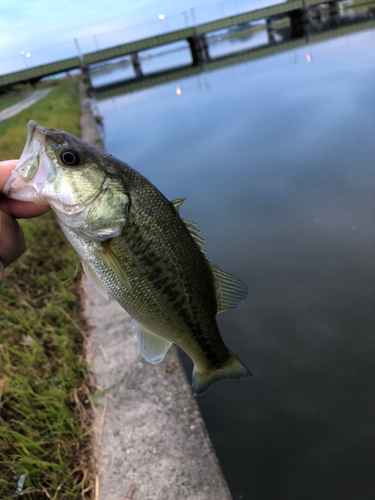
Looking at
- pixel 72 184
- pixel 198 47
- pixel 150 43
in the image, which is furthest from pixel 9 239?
pixel 198 47

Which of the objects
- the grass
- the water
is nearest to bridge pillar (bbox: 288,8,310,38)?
the water

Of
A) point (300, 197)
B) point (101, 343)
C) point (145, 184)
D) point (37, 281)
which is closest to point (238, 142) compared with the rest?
point (300, 197)

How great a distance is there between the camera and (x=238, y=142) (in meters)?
10.3

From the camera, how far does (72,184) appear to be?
168 centimetres

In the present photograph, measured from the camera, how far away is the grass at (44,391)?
245 cm

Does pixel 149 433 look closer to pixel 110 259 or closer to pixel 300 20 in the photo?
pixel 110 259

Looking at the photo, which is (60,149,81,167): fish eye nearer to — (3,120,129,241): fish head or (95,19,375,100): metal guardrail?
(3,120,129,241): fish head

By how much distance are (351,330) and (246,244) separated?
7.08 ft

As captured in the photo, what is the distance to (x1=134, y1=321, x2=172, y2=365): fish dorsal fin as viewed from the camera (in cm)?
201

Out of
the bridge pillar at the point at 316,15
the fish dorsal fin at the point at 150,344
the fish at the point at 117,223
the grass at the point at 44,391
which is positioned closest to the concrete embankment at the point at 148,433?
the grass at the point at 44,391

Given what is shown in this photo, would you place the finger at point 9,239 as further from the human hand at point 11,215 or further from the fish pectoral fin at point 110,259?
the fish pectoral fin at point 110,259

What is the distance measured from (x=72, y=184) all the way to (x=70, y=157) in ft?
0.43

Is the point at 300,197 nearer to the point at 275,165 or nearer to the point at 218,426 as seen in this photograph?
the point at 275,165

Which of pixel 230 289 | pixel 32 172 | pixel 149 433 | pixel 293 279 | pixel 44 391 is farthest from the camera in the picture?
pixel 293 279
